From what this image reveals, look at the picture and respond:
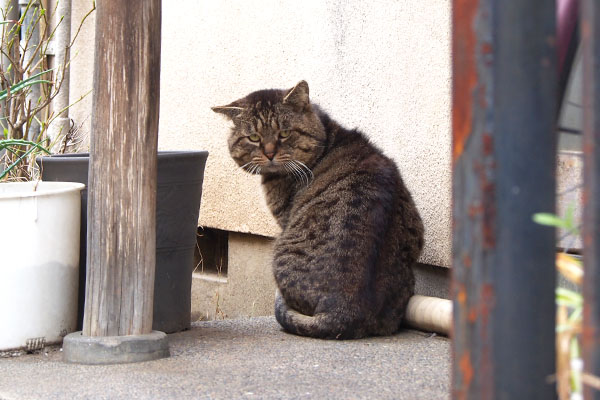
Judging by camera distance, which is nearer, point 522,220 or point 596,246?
point 596,246

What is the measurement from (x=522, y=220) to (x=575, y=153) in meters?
0.87

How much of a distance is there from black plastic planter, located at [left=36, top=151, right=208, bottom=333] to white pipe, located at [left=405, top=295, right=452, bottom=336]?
0.94 metres

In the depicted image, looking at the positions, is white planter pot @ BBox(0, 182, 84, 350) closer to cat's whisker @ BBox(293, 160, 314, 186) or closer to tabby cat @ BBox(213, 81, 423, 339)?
tabby cat @ BBox(213, 81, 423, 339)

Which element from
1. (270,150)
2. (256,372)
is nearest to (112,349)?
(256,372)

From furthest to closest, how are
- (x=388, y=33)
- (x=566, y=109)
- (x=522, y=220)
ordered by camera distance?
(x=388, y=33) < (x=566, y=109) < (x=522, y=220)

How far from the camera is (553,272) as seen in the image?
108 cm

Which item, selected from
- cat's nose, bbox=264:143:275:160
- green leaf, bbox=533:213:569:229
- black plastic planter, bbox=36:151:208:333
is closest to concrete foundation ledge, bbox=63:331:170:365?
black plastic planter, bbox=36:151:208:333

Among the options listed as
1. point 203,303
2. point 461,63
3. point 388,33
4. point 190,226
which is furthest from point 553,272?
point 203,303

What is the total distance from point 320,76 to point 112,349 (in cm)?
197

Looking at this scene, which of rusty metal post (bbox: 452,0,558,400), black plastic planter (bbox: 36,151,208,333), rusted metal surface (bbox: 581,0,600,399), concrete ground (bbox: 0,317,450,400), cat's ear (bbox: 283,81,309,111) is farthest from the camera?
cat's ear (bbox: 283,81,309,111)

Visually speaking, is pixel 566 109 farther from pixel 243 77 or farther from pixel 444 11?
pixel 243 77

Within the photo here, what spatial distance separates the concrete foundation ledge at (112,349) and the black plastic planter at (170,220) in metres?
0.48

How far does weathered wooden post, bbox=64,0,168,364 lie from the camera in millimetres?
2715

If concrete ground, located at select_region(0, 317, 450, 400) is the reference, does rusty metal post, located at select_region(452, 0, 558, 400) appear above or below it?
above
